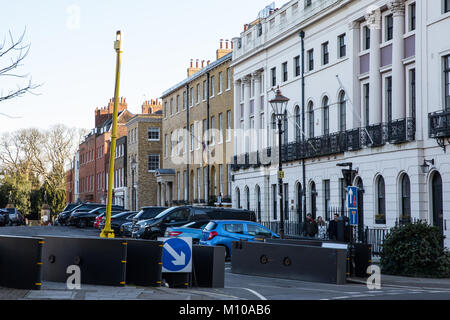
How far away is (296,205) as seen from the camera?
150ft

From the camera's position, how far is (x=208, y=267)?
19.3 metres

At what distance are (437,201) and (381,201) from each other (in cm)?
442

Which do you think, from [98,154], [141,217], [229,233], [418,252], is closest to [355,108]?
[141,217]

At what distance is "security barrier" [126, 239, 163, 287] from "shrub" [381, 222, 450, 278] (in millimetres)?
9254

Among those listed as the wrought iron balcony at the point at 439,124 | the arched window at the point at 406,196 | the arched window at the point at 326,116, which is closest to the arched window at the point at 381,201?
the arched window at the point at 406,196

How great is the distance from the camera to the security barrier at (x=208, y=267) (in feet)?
63.3

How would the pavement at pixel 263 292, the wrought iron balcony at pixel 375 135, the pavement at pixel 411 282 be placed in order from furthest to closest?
the wrought iron balcony at pixel 375 135 → the pavement at pixel 411 282 → the pavement at pixel 263 292

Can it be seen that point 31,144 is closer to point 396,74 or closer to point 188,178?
point 188,178

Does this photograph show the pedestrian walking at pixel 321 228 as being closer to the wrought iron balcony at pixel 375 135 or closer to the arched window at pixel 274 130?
the wrought iron balcony at pixel 375 135

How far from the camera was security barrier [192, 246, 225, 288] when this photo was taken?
19.3 meters

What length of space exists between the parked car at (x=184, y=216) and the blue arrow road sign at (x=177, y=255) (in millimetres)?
16884

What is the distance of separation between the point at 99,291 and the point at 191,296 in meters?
1.82

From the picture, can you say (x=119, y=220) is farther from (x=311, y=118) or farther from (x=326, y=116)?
(x=326, y=116)

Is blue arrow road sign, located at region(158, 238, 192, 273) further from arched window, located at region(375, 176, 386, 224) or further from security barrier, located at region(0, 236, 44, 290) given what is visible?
arched window, located at region(375, 176, 386, 224)
